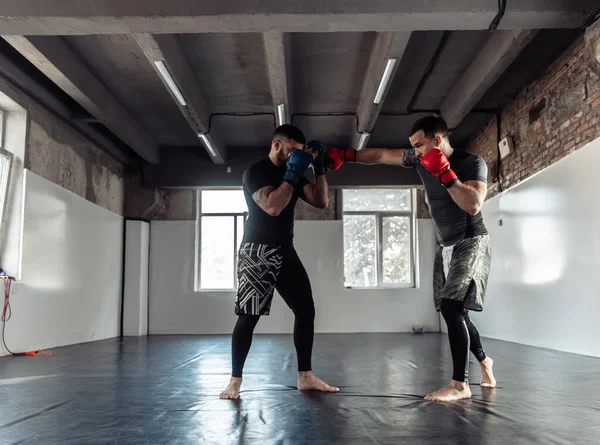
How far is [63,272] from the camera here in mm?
6602

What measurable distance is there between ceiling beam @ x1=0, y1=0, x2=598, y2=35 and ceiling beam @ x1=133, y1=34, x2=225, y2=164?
0.63 metres

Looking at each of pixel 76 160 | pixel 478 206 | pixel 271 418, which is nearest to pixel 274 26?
pixel 478 206

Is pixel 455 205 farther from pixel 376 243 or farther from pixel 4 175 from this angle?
pixel 376 243

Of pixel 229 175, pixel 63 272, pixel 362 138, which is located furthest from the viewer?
pixel 229 175

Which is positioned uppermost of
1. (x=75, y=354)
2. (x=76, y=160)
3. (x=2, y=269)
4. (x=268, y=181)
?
(x=76, y=160)

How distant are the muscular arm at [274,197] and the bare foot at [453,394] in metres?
1.11

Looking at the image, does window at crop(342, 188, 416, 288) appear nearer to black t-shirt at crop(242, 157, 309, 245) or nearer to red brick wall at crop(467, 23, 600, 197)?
red brick wall at crop(467, 23, 600, 197)

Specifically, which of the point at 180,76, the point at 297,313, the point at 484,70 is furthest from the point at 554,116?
the point at 297,313

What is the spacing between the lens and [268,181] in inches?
105

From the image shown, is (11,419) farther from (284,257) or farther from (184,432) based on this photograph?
(284,257)

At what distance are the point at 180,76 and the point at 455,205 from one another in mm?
3767

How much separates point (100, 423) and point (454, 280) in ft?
5.49

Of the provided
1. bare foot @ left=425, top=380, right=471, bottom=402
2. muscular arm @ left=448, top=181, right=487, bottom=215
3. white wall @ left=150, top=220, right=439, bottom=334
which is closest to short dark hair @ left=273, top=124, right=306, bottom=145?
muscular arm @ left=448, top=181, right=487, bottom=215

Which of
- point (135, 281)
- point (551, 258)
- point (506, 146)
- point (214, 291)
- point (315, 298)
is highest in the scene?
point (506, 146)
